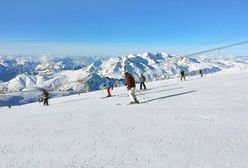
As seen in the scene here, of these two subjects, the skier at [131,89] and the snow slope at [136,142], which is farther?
the skier at [131,89]

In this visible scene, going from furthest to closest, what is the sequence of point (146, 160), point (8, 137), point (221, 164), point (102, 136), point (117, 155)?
1. point (8, 137)
2. point (102, 136)
3. point (117, 155)
4. point (146, 160)
5. point (221, 164)

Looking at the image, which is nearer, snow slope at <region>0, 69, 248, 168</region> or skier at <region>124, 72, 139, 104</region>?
snow slope at <region>0, 69, 248, 168</region>

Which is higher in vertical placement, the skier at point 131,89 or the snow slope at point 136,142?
Answer: the skier at point 131,89

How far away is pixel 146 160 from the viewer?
20.7 feet

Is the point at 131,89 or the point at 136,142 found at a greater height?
the point at 131,89

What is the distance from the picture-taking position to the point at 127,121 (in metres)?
10.9

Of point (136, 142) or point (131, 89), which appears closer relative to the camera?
point (136, 142)

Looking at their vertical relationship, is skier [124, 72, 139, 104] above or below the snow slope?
above

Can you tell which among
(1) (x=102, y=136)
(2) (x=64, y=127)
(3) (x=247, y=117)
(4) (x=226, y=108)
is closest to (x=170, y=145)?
(1) (x=102, y=136)

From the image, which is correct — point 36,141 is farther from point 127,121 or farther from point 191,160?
point 191,160

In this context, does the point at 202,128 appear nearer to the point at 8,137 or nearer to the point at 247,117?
the point at 247,117

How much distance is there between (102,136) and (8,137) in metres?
3.72

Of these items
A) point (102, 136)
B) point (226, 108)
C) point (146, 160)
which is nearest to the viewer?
point (146, 160)

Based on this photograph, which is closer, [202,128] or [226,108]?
[202,128]
